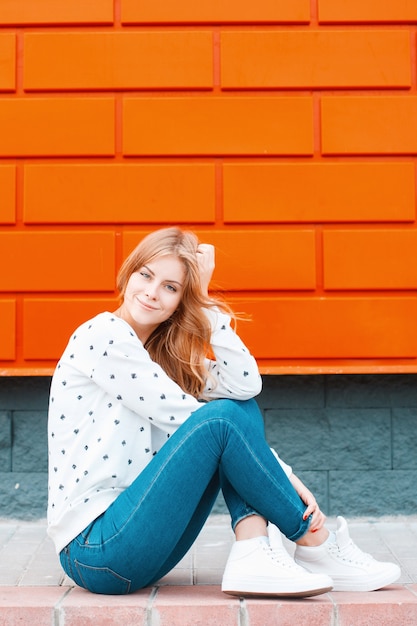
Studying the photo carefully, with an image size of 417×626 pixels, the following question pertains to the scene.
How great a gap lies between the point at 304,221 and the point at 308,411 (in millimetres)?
1048

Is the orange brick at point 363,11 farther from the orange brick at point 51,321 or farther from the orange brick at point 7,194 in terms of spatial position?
the orange brick at point 51,321

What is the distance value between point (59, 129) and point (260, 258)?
1.32 meters

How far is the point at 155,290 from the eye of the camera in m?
2.55

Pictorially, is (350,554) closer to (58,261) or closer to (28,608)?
(28,608)

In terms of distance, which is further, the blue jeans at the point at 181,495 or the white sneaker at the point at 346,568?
the white sneaker at the point at 346,568

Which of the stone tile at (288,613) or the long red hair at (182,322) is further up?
the long red hair at (182,322)

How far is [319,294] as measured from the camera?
4082 millimetres

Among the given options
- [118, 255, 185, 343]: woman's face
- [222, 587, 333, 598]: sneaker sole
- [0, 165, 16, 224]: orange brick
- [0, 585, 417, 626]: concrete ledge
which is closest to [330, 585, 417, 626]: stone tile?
[0, 585, 417, 626]: concrete ledge

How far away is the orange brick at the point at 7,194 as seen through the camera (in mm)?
4070

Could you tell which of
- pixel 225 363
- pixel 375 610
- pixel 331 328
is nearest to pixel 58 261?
pixel 331 328

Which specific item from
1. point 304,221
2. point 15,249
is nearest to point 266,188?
point 304,221

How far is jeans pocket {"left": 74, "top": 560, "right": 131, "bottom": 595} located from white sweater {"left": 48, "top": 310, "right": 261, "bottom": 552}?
11 centimetres

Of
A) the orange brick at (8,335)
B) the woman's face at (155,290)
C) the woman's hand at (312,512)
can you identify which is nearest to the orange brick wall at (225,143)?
the orange brick at (8,335)

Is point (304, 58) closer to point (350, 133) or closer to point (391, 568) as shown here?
point (350, 133)
